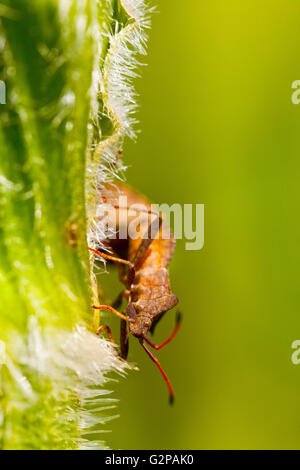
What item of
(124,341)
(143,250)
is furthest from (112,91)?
(124,341)

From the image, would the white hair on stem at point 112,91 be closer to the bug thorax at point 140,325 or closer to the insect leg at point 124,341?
the insect leg at point 124,341

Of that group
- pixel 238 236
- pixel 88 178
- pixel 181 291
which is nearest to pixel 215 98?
pixel 238 236

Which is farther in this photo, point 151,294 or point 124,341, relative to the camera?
point 151,294

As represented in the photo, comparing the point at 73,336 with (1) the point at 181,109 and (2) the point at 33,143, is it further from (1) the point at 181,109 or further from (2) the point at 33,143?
(1) the point at 181,109

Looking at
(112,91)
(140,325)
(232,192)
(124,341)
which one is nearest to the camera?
(112,91)

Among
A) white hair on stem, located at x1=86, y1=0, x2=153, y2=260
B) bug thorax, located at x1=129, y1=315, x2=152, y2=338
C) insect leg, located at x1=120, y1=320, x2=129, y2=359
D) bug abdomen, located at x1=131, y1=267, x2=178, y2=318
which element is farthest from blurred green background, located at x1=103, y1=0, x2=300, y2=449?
white hair on stem, located at x1=86, y1=0, x2=153, y2=260

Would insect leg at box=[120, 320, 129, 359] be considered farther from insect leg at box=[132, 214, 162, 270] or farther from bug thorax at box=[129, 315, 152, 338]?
insect leg at box=[132, 214, 162, 270]

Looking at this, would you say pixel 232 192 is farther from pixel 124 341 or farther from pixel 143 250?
pixel 124 341
